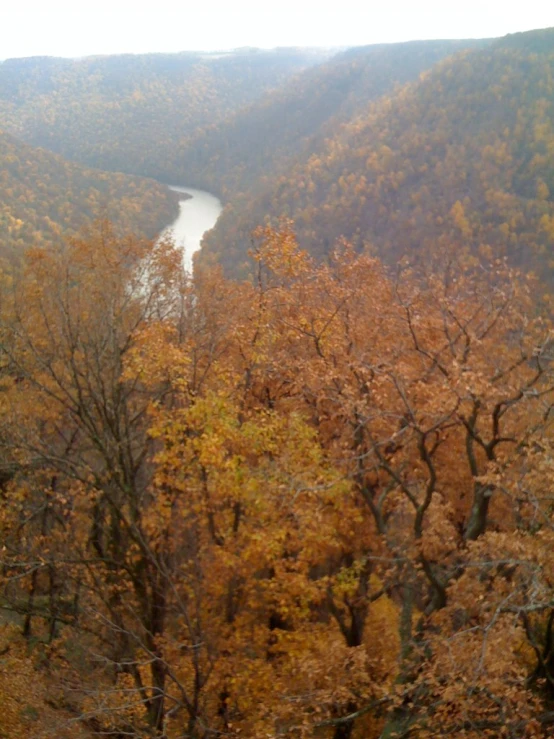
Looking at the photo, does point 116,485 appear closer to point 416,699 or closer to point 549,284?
point 416,699

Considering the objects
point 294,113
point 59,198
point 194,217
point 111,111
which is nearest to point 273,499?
point 59,198

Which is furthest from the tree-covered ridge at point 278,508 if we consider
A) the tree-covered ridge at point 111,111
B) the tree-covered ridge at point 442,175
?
the tree-covered ridge at point 111,111

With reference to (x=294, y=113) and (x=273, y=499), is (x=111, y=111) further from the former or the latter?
(x=273, y=499)

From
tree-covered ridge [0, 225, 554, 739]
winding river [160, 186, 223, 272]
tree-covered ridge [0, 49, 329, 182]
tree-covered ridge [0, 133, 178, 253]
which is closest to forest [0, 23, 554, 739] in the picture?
tree-covered ridge [0, 225, 554, 739]

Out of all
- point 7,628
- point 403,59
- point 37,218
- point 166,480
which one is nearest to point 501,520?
point 166,480

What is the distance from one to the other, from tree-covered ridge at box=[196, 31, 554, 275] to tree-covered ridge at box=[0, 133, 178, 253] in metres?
12.0

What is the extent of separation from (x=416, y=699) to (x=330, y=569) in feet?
22.3

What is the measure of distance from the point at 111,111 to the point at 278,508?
182 meters

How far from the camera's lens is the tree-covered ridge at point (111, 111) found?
494 ft

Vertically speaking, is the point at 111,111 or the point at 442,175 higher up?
the point at 111,111

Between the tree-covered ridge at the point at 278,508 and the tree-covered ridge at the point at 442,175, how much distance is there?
43164 mm

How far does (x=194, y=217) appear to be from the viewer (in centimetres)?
10856

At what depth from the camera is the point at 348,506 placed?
1245cm

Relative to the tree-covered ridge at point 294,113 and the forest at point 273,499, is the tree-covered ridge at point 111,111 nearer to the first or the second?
the tree-covered ridge at point 294,113
